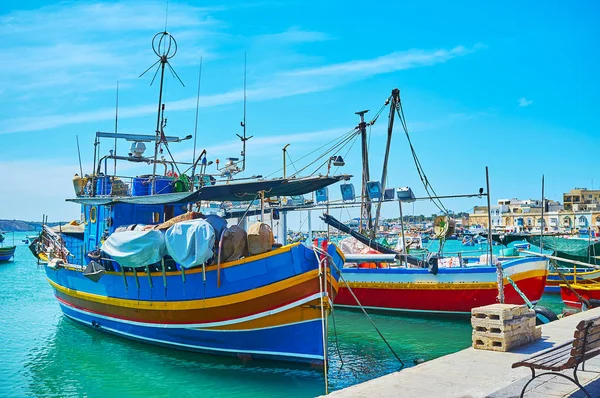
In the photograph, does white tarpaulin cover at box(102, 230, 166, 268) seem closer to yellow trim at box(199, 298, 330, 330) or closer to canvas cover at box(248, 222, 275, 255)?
canvas cover at box(248, 222, 275, 255)

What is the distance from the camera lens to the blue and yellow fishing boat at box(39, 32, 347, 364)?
11.6m

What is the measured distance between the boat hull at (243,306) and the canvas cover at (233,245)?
0.29 metres

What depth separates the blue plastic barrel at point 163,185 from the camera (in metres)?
16.8

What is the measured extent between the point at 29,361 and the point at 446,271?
43.9 feet

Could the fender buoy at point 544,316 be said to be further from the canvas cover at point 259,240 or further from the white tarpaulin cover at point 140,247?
the white tarpaulin cover at point 140,247

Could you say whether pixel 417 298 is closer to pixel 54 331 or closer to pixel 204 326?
pixel 204 326

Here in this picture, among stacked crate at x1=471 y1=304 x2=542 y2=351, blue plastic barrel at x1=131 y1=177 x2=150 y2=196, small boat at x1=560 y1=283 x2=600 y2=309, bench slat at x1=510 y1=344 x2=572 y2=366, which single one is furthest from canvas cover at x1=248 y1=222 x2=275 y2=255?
small boat at x1=560 y1=283 x2=600 y2=309

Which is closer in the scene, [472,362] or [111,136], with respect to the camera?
[472,362]

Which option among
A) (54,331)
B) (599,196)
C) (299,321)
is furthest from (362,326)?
(599,196)

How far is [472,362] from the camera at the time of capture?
906cm

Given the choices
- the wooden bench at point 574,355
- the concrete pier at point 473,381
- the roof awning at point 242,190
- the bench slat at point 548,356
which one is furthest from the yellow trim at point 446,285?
the wooden bench at point 574,355

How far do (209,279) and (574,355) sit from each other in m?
8.14

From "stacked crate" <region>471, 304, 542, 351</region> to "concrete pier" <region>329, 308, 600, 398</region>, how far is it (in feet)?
0.71

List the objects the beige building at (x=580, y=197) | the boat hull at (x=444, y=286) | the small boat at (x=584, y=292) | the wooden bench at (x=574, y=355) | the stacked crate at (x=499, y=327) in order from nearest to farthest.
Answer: the wooden bench at (x=574, y=355)
the stacked crate at (x=499, y=327)
the boat hull at (x=444, y=286)
the small boat at (x=584, y=292)
the beige building at (x=580, y=197)
